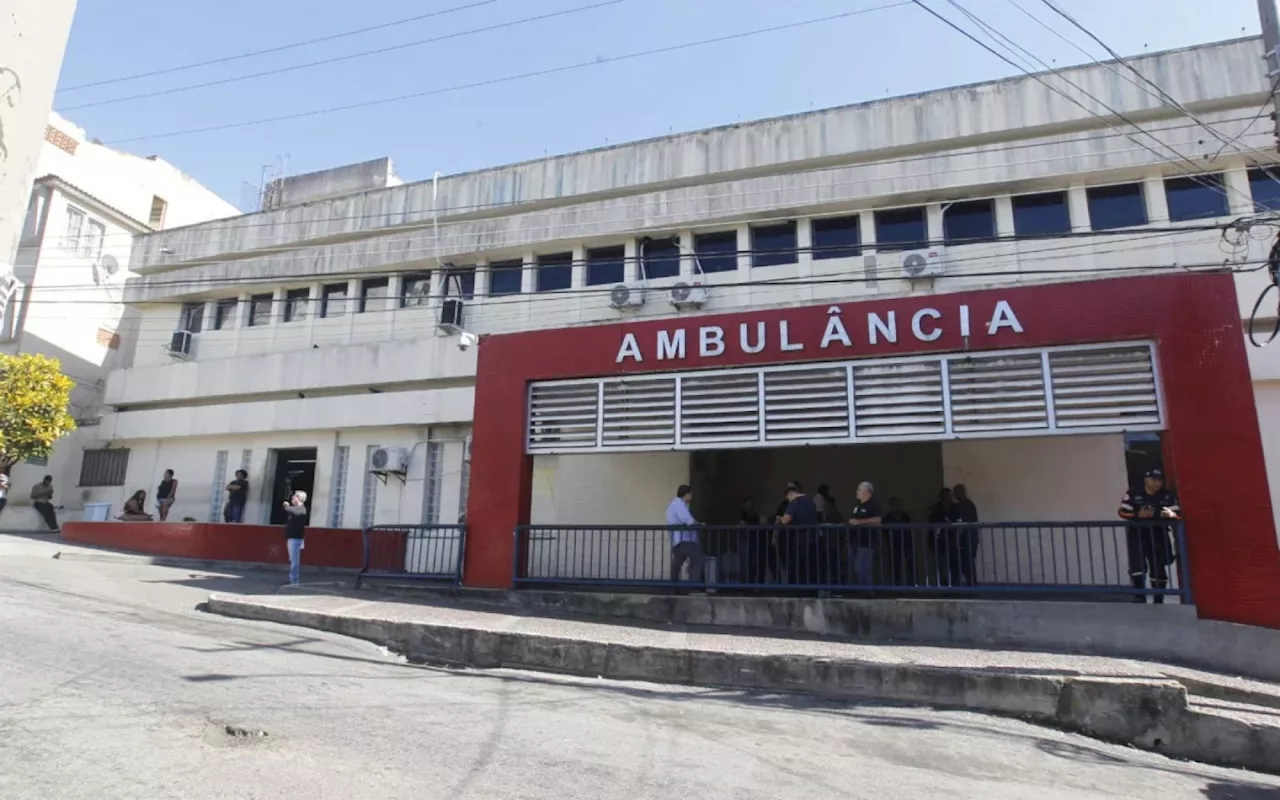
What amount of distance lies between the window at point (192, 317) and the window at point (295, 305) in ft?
9.53

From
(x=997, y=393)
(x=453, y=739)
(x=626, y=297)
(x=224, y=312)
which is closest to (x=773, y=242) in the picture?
(x=626, y=297)

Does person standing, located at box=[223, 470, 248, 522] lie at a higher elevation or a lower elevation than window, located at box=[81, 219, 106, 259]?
lower

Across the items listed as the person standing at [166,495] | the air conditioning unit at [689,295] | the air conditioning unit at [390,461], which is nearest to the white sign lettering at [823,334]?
the air conditioning unit at [689,295]

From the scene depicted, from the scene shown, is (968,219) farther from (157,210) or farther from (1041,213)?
(157,210)

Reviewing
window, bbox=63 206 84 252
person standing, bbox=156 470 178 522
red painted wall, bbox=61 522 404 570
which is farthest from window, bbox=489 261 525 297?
window, bbox=63 206 84 252

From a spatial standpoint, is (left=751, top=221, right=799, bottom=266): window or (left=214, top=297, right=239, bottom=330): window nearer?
(left=751, top=221, right=799, bottom=266): window

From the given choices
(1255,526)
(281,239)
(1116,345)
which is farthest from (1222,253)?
(281,239)

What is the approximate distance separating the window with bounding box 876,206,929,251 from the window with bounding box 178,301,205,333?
1683 centimetres

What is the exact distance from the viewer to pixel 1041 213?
14.0m

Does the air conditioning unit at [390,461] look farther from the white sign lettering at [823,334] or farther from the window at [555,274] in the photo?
the white sign lettering at [823,334]

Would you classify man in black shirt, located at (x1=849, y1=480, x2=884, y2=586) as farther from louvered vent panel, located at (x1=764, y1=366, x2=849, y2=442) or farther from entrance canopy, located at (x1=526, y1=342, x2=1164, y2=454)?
louvered vent panel, located at (x1=764, y1=366, x2=849, y2=442)

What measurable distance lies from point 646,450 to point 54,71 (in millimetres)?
8831

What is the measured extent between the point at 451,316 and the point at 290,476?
570 centimetres

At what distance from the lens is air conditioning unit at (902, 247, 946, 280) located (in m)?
13.8
